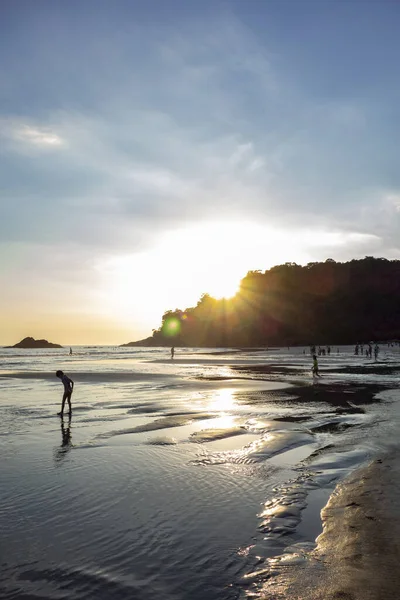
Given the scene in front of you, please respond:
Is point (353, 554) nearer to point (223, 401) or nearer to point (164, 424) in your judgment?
point (164, 424)

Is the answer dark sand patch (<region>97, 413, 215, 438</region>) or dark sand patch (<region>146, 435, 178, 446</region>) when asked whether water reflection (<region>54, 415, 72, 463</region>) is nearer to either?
dark sand patch (<region>97, 413, 215, 438</region>)

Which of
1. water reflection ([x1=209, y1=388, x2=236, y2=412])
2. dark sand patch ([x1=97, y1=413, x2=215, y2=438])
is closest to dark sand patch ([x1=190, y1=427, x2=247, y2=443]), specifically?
dark sand patch ([x1=97, y1=413, x2=215, y2=438])

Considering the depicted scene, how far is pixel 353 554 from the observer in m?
6.29

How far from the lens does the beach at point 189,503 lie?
586 centimetres

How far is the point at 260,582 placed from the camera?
18.7 feet

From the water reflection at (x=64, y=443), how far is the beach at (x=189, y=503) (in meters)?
0.07

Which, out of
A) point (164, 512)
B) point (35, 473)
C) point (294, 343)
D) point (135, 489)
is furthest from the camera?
point (294, 343)

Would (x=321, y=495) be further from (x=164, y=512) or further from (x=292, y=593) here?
(x=292, y=593)

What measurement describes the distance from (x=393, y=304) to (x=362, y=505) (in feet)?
654

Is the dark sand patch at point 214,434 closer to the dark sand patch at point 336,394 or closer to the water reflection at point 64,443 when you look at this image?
the water reflection at point 64,443

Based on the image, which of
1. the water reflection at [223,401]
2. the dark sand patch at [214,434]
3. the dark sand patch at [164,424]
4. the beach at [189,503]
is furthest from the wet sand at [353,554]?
the water reflection at [223,401]

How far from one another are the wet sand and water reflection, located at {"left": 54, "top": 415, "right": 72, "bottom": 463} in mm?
7421

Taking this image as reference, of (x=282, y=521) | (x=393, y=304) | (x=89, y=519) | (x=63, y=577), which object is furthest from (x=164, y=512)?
(x=393, y=304)

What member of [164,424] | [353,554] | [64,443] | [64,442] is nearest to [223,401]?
[164,424]
